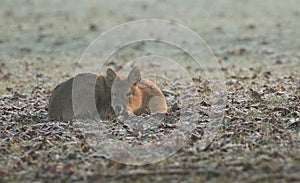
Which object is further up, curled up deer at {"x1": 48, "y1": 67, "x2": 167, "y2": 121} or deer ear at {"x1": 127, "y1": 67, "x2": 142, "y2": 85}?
deer ear at {"x1": 127, "y1": 67, "x2": 142, "y2": 85}

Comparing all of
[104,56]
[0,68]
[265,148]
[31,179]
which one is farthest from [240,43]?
[31,179]

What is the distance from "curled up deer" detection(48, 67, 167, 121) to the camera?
929cm

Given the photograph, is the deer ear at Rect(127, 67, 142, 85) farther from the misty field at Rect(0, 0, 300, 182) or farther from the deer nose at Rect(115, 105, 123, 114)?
the misty field at Rect(0, 0, 300, 182)

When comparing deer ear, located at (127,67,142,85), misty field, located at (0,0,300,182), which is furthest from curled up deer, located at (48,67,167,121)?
misty field, located at (0,0,300,182)

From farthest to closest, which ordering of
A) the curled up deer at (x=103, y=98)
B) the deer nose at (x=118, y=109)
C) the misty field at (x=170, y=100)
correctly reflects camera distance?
the curled up deer at (x=103, y=98) < the deer nose at (x=118, y=109) < the misty field at (x=170, y=100)

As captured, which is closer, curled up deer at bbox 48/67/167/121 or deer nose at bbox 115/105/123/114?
deer nose at bbox 115/105/123/114

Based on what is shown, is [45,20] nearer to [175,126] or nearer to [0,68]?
[0,68]

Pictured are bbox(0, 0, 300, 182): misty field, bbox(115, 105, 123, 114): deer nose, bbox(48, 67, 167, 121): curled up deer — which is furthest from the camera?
bbox(48, 67, 167, 121): curled up deer

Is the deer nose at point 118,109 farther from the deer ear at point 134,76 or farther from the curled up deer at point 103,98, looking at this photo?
the deer ear at point 134,76

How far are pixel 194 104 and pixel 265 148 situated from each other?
311 cm

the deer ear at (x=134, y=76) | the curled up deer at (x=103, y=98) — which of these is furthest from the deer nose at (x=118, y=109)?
the deer ear at (x=134, y=76)

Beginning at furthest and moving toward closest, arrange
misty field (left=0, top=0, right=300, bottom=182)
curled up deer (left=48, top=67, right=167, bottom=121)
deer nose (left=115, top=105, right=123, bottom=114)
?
curled up deer (left=48, top=67, right=167, bottom=121) < deer nose (left=115, top=105, right=123, bottom=114) < misty field (left=0, top=0, right=300, bottom=182)

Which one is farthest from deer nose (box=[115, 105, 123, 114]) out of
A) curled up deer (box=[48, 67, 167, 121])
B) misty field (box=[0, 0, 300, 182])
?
misty field (box=[0, 0, 300, 182])

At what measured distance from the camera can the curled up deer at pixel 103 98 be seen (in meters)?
9.29
